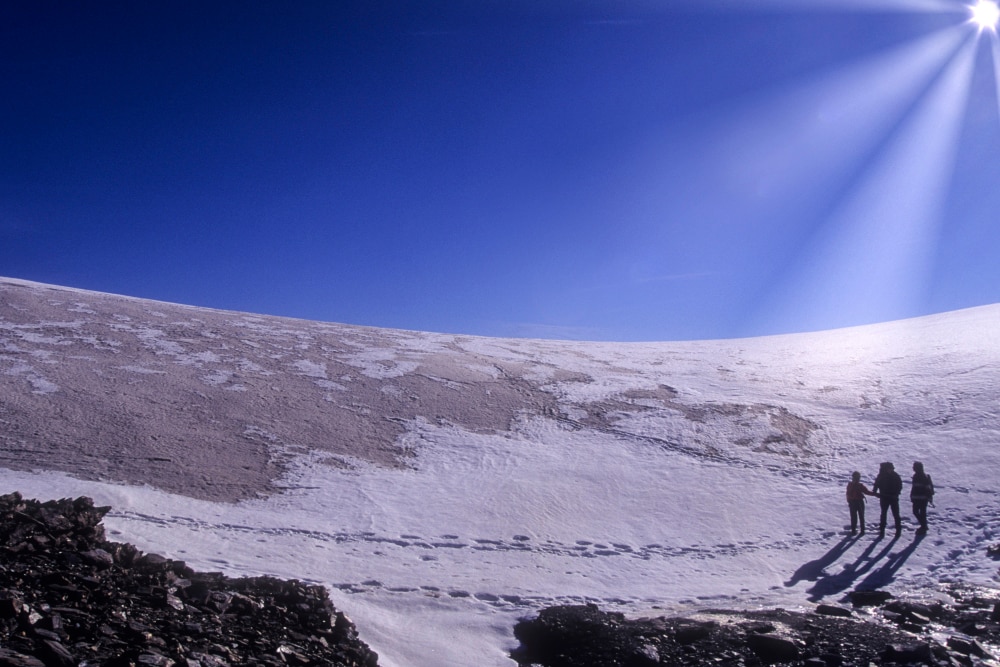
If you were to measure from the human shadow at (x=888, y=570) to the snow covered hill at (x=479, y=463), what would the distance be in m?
0.06

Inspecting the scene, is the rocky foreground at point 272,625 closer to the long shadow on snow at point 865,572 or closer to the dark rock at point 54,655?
the dark rock at point 54,655

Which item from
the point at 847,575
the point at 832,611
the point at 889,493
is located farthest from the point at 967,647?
the point at 889,493

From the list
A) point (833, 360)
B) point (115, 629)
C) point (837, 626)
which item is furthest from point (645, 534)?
point (833, 360)

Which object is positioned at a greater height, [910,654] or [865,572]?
[865,572]

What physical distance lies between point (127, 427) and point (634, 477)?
11080 millimetres

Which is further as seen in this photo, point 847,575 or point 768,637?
point 847,575

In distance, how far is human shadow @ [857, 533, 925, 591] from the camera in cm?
1000

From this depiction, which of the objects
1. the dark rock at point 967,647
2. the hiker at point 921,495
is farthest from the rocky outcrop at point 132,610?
the hiker at point 921,495

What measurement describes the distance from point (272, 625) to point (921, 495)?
37.8ft

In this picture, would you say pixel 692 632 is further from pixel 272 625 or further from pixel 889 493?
pixel 889 493

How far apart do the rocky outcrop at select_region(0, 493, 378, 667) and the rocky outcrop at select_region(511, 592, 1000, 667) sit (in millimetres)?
2485

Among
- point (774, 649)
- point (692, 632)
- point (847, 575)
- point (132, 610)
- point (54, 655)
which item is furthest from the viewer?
point (847, 575)

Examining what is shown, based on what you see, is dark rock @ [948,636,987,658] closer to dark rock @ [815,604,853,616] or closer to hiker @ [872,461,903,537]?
dark rock @ [815,604,853,616]

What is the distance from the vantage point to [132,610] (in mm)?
6668
